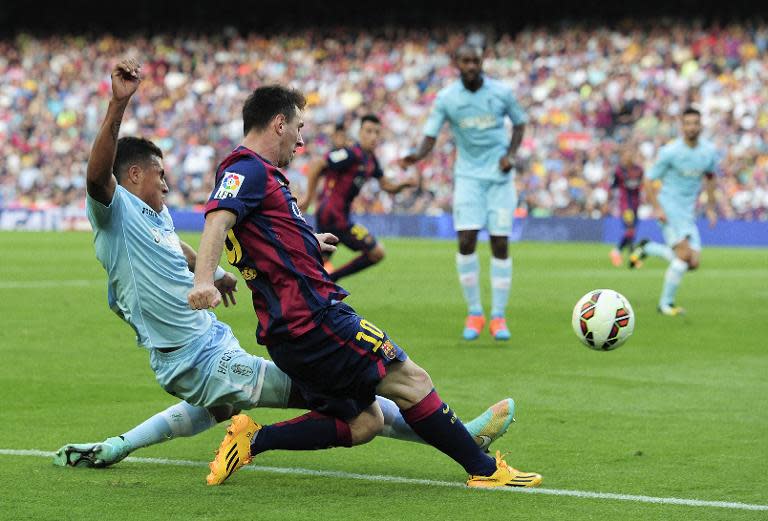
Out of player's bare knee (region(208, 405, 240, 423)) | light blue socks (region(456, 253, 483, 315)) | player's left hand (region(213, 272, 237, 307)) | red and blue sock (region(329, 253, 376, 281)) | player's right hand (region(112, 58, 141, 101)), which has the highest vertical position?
player's right hand (region(112, 58, 141, 101))

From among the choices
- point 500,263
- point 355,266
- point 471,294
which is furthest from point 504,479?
point 355,266

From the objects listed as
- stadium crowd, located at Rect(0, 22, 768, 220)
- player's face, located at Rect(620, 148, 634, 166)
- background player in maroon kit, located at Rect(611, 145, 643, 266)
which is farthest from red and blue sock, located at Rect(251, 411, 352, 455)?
stadium crowd, located at Rect(0, 22, 768, 220)

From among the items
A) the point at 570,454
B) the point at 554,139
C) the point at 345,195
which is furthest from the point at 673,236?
the point at 554,139

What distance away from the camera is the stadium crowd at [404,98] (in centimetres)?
3519

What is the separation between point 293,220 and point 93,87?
40778 millimetres

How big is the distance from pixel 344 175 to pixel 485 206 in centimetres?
467

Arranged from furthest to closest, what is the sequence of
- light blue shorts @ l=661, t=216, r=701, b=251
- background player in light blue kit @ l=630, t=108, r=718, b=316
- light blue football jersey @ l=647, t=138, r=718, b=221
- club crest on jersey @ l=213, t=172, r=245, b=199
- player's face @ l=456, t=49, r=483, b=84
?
light blue football jersey @ l=647, t=138, r=718, b=221 → background player in light blue kit @ l=630, t=108, r=718, b=316 → light blue shorts @ l=661, t=216, r=701, b=251 → player's face @ l=456, t=49, r=483, b=84 → club crest on jersey @ l=213, t=172, r=245, b=199

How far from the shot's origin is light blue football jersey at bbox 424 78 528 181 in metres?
12.4

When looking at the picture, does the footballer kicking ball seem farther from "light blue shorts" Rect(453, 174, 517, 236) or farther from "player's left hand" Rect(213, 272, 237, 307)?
"light blue shorts" Rect(453, 174, 517, 236)

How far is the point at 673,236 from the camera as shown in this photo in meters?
15.6

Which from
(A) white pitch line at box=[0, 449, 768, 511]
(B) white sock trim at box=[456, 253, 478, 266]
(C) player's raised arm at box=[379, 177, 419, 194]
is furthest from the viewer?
(C) player's raised arm at box=[379, 177, 419, 194]

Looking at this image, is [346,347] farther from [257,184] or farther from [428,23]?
[428,23]

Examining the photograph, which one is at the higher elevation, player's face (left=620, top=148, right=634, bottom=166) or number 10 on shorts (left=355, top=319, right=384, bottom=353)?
number 10 on shorts (left=355, top=319, right=384, bottom=353)

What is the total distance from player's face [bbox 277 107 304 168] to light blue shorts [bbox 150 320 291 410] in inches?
35.3
